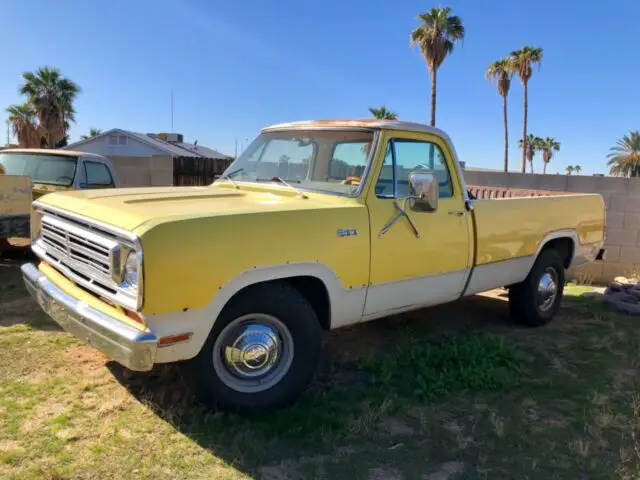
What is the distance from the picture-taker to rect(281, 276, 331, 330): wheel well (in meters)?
3.78

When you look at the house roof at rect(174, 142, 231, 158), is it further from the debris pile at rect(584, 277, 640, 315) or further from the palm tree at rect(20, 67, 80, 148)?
the debris pile at rect(584, 277, 640, 315)

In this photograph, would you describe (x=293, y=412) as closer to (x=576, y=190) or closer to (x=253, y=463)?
(x=253, y=463)

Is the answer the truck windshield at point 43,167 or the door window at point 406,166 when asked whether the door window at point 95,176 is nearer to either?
the truck windshield at point 43,167

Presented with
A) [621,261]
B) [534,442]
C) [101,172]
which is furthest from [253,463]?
[621,261]

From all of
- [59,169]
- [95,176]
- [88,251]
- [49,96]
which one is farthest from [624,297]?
[49,96]

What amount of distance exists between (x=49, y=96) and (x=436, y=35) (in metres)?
19.7

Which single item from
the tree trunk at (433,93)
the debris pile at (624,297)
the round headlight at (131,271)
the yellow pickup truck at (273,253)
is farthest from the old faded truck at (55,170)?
the tree trunk at (433,93)

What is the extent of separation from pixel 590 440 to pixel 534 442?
14.3 inches

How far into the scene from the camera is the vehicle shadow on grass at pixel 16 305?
16.8ft

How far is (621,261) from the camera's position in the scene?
9.41m

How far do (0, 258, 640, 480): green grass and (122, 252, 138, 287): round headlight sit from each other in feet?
3.17

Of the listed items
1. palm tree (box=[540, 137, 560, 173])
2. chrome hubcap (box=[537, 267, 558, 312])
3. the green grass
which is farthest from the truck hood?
palm tree (box=[540, 137, 560, 173])

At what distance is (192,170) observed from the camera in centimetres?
1207

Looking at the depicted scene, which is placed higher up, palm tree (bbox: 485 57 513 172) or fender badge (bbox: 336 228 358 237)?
palm tree (bbox: 485 57 513 172)
